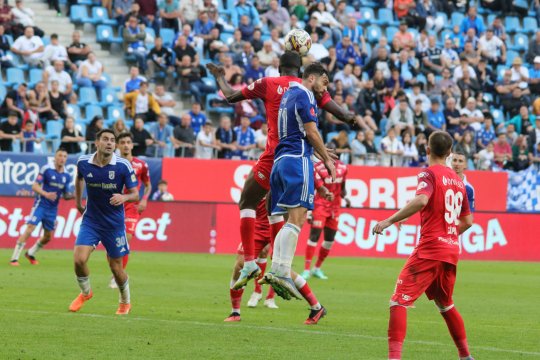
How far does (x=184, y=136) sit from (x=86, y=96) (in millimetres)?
2961

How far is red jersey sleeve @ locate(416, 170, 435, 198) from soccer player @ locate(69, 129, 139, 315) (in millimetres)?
5001

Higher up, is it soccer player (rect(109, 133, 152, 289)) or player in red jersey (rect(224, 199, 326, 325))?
soccer player (rect(109, 133, 152, 289))

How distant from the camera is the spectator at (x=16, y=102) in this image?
Answer: 27.5m

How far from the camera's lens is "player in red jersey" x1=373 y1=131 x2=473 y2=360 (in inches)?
378

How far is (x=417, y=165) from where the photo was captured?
32.2 meters

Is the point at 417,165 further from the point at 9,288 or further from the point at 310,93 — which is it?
the point at 310,93

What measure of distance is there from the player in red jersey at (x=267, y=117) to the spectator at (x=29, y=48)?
18067mm

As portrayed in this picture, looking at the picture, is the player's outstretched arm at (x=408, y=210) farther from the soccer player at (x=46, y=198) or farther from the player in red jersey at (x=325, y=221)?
the soccer player at (x=46, y=198)

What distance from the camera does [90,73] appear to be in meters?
30.6

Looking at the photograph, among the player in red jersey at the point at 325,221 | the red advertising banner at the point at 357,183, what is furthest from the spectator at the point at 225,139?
the player in red jersey at the point at 325,221

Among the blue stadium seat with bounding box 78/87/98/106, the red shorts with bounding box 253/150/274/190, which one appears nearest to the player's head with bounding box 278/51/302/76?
the red shorts with bounding box 253/150/274/190

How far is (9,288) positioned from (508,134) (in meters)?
21.1

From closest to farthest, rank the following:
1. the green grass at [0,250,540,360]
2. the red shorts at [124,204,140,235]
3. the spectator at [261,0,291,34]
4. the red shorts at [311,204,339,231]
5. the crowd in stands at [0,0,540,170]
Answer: the green grass at [0,250,540,360]
the red shorts at [124,204,140,235]
the red shorts at [311,204,339,231]
the crowd in stands at [0,0,540,170]
the spectator at [261,0,291,34]

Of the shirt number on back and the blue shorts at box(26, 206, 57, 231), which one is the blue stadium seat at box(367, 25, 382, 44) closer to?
the blue shorts at box(26, 206, 57, 231)
